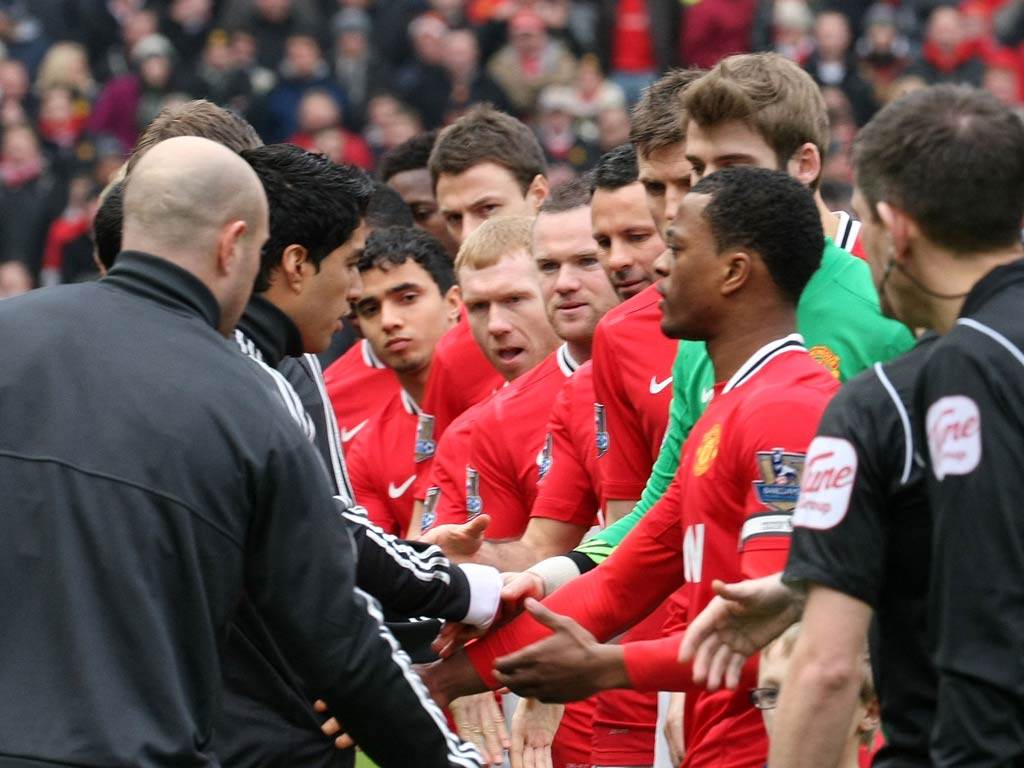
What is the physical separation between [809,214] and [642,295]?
1303mm

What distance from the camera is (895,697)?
11.1 feet

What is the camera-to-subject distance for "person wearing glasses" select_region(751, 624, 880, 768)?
13.4 feet

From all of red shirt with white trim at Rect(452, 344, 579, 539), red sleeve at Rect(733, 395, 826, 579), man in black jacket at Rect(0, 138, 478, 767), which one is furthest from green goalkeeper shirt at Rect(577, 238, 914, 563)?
red shirt with white trim at Rect(452, 344, 579, 539)

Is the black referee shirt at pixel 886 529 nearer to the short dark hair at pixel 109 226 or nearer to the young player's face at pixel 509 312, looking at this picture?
the short dark hair at pixel 109 226

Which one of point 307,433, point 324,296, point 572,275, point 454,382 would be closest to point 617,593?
point 307,433

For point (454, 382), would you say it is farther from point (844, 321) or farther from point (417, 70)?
point (417, 70)

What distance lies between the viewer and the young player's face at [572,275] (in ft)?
20.6

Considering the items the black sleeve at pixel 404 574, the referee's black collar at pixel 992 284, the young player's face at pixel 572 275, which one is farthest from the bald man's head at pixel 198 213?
the young player's face at pixel 572 275

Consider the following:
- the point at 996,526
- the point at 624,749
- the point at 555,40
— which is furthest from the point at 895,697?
the point at 555,40

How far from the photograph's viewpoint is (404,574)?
4.55 m

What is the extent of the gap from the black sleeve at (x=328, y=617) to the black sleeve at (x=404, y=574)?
0.49 meters

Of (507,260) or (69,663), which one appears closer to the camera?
(69,663)

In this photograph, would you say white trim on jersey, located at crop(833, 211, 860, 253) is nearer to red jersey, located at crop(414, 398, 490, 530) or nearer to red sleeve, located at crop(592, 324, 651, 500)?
red sleeve, located at crop(592, 324, 651, 500)

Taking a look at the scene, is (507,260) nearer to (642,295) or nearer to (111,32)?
(642,295)
